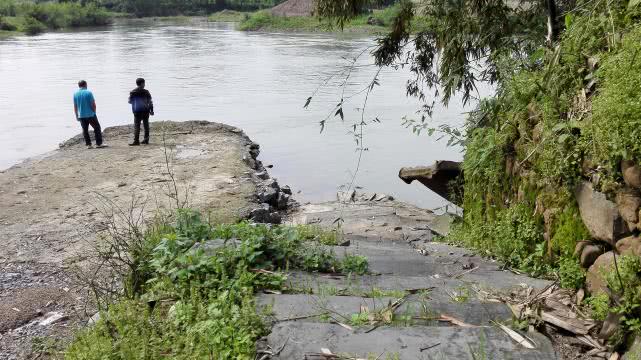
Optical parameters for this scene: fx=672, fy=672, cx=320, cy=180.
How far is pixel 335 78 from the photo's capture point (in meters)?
25.5

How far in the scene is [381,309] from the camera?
336cm

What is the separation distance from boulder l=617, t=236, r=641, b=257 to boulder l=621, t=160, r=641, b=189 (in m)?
0.25

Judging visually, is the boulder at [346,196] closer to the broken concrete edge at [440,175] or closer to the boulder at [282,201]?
the boulder at [282,201]

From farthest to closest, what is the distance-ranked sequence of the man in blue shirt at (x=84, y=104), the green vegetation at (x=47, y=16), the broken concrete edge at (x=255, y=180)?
the green vegetation at (x=47, y=16)
the man in blue shirt at (x=84, y=104)
the broken concrete edge at (x=255, y=180)

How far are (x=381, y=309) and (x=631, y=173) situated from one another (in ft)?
4.50

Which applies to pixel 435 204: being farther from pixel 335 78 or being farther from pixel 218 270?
pixel 335 78

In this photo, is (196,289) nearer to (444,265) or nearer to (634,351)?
(444,265)

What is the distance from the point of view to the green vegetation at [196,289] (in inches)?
129

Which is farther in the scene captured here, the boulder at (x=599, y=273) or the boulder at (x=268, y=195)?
the boulder at (x=268, y=195)

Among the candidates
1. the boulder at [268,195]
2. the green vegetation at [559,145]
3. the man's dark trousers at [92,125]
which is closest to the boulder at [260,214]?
the boulder at [268,195]

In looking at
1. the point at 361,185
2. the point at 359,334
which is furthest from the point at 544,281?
the point at 361,185

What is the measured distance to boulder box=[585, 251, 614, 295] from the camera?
3189mm

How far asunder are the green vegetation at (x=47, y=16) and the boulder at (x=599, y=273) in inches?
2249

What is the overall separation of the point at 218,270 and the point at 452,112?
16.5 metres
